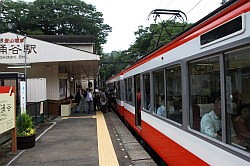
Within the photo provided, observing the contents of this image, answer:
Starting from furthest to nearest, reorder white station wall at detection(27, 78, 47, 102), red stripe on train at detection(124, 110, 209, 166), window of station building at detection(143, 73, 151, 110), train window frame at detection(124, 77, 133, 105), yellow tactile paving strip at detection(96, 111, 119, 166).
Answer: white station wall at detection(27, 78, 47, 102)
train window frame at detection(124, 77, 133, 105)
window of station building at detection(143, 73, 151, 110)
yellow tactile paving strip at detection(96, 111, 119, 166)
red stripe on train at detection(124, 110, 209, 166)

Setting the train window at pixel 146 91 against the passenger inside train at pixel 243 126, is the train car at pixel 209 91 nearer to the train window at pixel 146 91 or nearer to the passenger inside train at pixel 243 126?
the passenger inside train at pixel 243 126

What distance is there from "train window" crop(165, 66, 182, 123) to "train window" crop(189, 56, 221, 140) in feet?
1.62

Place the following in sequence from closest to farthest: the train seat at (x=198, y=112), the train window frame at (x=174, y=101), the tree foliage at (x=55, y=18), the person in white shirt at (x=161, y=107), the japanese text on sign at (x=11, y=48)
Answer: the train seat at (x=198, y=112)
the train window frame at (x=174, y=101)
the person in white shirt at (x=161, y=107)
the japanese text on sign at (x=11, y=48)
the tree foliage at (x=55, y=18)

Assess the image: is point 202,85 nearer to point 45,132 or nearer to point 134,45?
point 45,132

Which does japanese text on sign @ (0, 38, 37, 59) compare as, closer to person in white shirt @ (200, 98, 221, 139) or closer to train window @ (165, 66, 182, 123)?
train window @ (165, 66, 182, 123)

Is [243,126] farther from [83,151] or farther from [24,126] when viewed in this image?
[24,126]

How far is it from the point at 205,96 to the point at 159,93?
93.5 inches

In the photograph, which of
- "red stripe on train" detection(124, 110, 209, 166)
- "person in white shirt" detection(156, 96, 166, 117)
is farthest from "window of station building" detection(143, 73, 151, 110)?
"person in white shirt" detection(156, 96, 166, 117)

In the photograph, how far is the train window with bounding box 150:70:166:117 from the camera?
557 cm

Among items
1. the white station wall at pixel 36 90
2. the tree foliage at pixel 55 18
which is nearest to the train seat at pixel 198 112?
the white station wall at pixel 36 90

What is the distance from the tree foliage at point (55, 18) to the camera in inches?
1781

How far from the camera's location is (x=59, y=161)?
260 inches

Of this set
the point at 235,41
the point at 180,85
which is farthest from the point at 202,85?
the point at 235,41

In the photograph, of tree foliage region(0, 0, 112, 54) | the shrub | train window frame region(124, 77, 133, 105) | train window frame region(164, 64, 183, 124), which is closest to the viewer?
train window frame region(164, 64, 183, 124)
